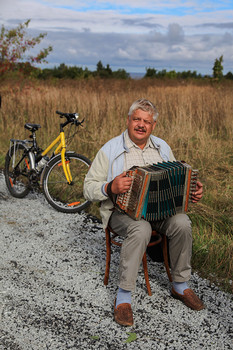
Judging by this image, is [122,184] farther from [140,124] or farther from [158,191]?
[140,124]

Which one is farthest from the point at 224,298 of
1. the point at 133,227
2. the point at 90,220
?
the point at 90,220

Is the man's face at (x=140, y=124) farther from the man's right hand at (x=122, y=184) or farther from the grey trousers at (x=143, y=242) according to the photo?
the grey trousers at (x=143, y=242)

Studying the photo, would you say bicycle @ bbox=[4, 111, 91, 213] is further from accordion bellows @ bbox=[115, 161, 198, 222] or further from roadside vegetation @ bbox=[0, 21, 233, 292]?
accordion bellows @ bbox=[115, 161, 198, 222]

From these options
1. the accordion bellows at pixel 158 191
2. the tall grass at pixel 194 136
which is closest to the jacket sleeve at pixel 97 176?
the accordion bellows at pixel 158 191

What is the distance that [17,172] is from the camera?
6.51 m

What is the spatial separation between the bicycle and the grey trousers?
2.39 m

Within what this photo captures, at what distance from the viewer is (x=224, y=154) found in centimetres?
736

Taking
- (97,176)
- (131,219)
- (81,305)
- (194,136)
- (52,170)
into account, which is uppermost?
(97,176)

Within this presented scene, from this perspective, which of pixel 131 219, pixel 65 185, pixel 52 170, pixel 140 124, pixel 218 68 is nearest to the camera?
pixel 131 219

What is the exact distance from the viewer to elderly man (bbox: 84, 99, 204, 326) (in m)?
3.24

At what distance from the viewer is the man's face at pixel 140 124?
348cm

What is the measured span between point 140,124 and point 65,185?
318 cm

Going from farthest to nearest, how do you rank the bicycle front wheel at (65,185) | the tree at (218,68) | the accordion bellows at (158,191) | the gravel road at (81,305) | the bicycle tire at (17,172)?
the tree at (218,68), the bicycle tire at (17,172), the bicycle front wheel at (65,185), the accordion bellows at (158,191), the gravel road at (81,305)

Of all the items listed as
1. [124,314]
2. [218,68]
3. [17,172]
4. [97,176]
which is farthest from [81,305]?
[218,68]
